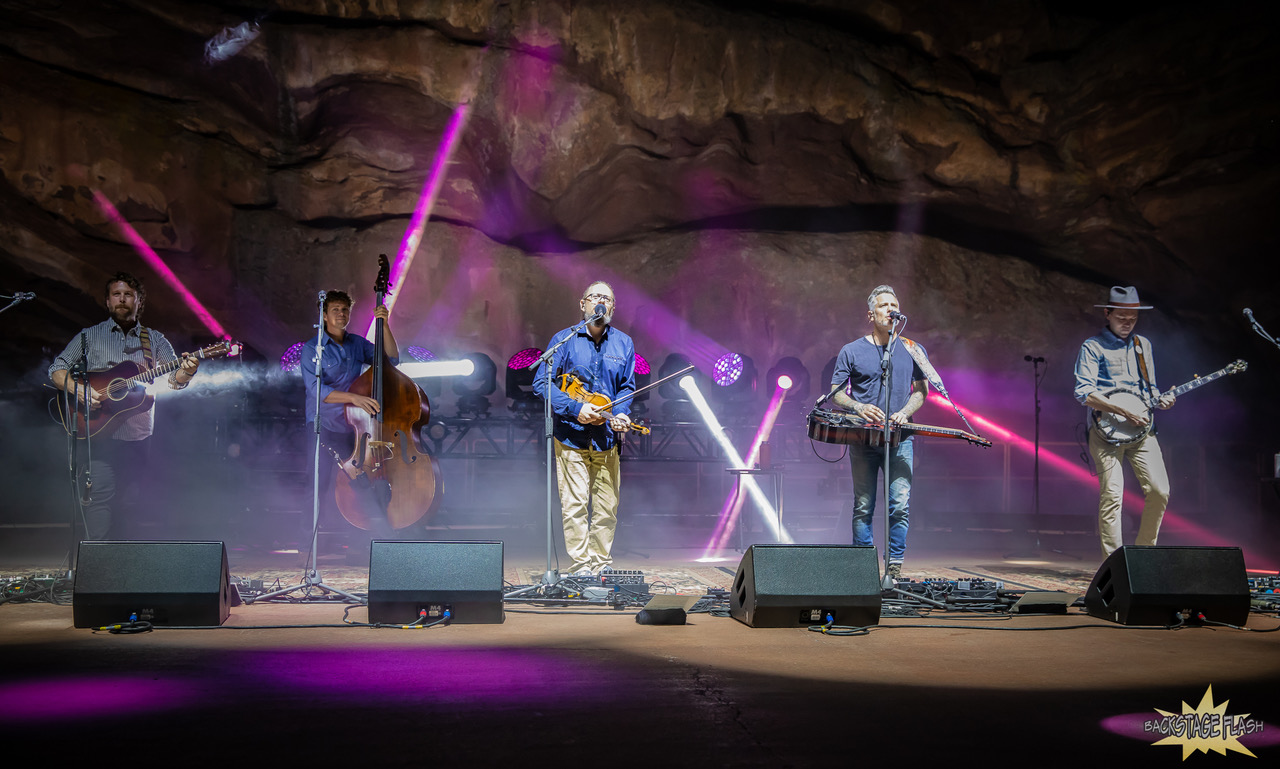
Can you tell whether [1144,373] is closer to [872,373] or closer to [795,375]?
[872,373]

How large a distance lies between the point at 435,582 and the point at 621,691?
1.62m

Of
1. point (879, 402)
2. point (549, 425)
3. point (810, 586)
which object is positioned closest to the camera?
point (810, 586)

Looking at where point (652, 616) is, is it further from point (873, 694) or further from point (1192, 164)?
point (1192, 164)

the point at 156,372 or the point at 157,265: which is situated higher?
the point at 157,265

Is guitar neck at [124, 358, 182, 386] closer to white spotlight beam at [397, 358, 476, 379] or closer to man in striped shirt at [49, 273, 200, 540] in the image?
man in striped shirt at [49, 273, 200, 540]

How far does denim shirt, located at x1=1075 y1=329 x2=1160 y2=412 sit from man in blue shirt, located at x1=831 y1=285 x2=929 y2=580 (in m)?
1.28

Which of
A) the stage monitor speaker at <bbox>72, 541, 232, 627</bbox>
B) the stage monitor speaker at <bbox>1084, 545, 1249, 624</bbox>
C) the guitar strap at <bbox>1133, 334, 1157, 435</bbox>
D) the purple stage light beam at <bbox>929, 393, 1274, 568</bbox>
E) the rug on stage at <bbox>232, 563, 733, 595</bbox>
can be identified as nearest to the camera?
the stage monitor speaker at <bbox>72, 541, 232, 627</bbox>

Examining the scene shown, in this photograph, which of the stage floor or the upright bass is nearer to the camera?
the stage floor

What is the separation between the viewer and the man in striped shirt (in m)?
5.65

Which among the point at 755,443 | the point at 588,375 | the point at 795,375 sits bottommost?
the point at 755,443

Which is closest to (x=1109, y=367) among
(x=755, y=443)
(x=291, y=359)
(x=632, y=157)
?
(x=755, y=443)

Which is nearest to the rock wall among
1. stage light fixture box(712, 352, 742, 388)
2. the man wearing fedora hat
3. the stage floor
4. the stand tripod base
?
stage light fixture box(712, 352, 742, 388)

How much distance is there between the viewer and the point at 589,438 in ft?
18.0

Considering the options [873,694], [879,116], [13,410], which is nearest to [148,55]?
[13,410]
